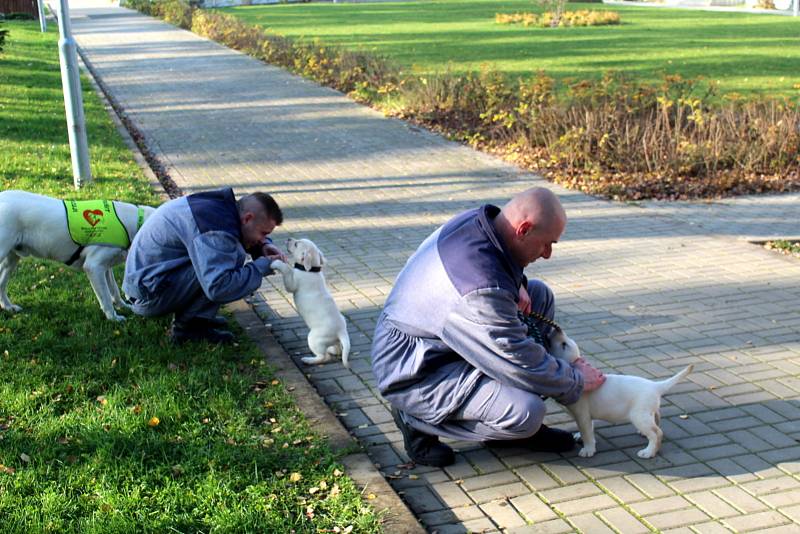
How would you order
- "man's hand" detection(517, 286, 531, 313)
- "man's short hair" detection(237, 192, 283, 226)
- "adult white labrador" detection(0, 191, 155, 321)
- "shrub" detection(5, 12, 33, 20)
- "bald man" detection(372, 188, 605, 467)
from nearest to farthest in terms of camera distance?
"bald man" detection(372, 188, 605, 467)
"man's hand" detection(517, 286, 531, 313)
"man's short hair" detection(237, 192, 283, 226)
"adult white labrador" detection(0, 191, 155, 321)
"shrub" detection(5, 12, 33, 20)

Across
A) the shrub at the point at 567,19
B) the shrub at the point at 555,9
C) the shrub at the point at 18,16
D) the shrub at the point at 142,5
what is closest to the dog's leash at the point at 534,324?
the shrub at the point at 567,19

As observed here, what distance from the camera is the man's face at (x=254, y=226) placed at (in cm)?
572

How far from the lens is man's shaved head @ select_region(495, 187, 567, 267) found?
427 centimetres

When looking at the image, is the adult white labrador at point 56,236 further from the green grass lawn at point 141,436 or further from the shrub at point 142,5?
the shrub at point 142,5

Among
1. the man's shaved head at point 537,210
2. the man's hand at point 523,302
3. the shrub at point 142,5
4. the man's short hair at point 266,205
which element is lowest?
the shrub at point 142,5

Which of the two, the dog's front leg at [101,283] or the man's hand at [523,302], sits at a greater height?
the man's hand at [523,302]

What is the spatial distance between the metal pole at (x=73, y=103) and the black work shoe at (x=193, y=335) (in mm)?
5248

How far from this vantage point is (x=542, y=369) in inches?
169

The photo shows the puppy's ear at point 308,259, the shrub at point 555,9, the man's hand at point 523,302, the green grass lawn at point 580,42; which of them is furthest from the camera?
the shrub at point 555,9

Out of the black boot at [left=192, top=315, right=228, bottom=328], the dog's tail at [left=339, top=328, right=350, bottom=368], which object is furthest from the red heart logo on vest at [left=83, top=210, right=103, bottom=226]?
the dog's tail at [left=339, top=328, right=350, bottom=368]

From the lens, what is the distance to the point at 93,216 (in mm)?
6395

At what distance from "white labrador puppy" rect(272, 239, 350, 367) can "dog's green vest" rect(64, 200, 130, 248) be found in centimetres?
129

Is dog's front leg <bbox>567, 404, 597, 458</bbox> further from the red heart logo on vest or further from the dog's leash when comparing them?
the red heart logo on vest

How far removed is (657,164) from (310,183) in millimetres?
4214
